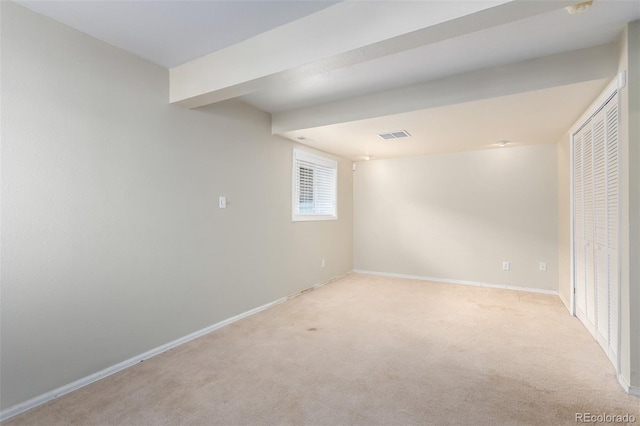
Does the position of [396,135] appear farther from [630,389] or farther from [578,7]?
[630,389]

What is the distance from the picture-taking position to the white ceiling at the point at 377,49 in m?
1.68

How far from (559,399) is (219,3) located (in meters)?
3.19

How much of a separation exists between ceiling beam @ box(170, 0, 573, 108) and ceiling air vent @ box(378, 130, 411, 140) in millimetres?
1860

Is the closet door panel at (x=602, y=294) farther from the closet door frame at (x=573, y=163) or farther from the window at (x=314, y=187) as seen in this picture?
the window at (x=314, y=187)

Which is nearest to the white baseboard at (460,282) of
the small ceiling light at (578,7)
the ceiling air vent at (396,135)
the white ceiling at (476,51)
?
the ceiling air vent at (396,135)

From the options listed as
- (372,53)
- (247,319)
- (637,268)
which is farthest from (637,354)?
(247,319)

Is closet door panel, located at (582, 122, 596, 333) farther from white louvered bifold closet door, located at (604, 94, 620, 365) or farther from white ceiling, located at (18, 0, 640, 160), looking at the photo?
white louvered bifold closet door, located at (604, 94, 620, 365)

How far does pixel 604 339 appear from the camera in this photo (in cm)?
250

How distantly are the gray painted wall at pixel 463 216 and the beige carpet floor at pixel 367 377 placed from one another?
126 centimetres

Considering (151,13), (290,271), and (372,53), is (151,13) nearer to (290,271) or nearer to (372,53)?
(372,53)

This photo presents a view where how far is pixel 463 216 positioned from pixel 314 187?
7.95 ft

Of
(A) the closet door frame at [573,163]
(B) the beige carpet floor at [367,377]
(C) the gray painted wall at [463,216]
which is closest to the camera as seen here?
(B) the beige carpet floor at [367,377]

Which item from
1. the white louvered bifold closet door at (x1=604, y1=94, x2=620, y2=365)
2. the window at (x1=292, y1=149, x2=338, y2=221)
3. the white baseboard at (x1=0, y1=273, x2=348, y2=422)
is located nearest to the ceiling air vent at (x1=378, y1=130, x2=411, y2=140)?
the window at (x1=292, y1=149, x2=338, y2=221)

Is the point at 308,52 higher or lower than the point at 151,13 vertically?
lower
